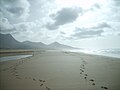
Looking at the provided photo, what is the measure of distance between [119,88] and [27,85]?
574cm

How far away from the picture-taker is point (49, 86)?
820cm

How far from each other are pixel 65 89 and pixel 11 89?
3.27 metres

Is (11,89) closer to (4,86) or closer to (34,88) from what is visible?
(4,86)

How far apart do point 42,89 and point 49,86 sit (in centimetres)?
61

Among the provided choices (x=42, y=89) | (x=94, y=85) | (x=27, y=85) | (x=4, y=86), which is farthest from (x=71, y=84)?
(x=4, y=86)

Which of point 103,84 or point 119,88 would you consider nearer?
point 119,88

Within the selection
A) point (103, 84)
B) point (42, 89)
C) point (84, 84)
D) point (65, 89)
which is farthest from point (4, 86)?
point (103, 84)

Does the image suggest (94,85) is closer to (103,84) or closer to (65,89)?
(103,84)

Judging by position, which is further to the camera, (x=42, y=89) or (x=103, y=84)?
(x=103, y=84)

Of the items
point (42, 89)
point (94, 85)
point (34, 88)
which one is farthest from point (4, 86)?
point (94, 85)

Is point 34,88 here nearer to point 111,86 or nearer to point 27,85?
point 27,85

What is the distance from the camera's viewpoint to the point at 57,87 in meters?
8.09

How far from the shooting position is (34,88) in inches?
313

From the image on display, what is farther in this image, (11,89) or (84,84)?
(84,84)
